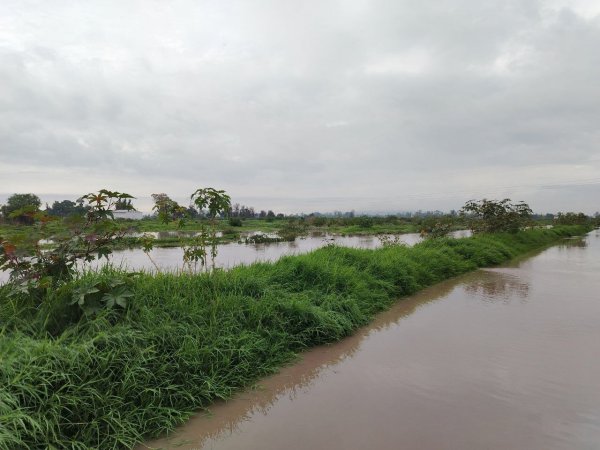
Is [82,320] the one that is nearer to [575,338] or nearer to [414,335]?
[414,335]

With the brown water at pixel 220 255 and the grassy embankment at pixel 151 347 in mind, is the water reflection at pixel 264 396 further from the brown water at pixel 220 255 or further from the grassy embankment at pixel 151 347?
the brown water at pixel 220 255

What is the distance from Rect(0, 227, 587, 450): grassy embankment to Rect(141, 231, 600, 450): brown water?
0.23 m

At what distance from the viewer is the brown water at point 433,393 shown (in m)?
2.44

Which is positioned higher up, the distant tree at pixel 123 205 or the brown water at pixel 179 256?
the distant tree at pixel 123 205

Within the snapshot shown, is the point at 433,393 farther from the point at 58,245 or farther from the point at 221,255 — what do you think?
the point at 221,255

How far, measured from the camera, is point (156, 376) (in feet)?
9.05

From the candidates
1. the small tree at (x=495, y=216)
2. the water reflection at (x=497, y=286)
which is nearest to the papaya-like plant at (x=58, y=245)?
the water reflection at (x=497, y=286)

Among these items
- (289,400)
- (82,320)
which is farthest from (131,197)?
(289,400)

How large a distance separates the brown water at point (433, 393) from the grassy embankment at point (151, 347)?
226mm

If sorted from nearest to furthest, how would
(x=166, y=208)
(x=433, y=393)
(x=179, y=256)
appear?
(x=433, y=393) < (x=166, y=208) < (x=179, y=256)

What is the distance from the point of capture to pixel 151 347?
2.86 meters

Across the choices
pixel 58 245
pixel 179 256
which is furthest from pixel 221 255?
pixel 58 245

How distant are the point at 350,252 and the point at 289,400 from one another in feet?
14.1

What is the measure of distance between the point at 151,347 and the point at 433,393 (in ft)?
7.46
